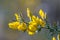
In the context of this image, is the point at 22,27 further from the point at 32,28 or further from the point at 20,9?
the point at 20,9

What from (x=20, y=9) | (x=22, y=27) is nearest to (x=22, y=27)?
(x=22, y=27)

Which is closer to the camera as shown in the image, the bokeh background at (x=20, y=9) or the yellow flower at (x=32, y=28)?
the yellow flower at (x=32, y=28)

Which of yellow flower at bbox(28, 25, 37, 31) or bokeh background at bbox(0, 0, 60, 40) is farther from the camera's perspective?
bokeh background at bbox(0, 0, 60, 40)

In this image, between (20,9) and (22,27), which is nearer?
(22,27)

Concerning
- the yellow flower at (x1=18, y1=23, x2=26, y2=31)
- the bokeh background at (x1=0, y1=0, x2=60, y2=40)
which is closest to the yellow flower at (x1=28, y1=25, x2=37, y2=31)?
the yellow flower at (x1=18, y1=23, x2=26, y2=31)

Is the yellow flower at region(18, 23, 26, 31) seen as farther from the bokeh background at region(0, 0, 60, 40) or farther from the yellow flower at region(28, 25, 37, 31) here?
the bokeh background at region(0, 0, 60, 40)

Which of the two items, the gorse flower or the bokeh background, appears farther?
the bokeh background

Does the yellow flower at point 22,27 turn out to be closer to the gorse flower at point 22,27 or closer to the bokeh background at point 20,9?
the gorse flower at point 22,27

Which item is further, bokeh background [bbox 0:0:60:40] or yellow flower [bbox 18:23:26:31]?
bokeh background [bbox 0:0:60:40]

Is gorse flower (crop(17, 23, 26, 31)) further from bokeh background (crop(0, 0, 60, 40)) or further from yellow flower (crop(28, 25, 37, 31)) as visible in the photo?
bokeh background (crop(0, 0, 60, 40))

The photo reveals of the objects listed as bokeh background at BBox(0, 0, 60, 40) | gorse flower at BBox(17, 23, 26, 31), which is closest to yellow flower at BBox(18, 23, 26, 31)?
gorse flower at BBox(17, 23, 26, 31)

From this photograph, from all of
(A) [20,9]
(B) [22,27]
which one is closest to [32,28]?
(B) [22,27]

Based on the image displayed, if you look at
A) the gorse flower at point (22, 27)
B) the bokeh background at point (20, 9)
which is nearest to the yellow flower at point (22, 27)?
the gorse flower at point (22, 27)
